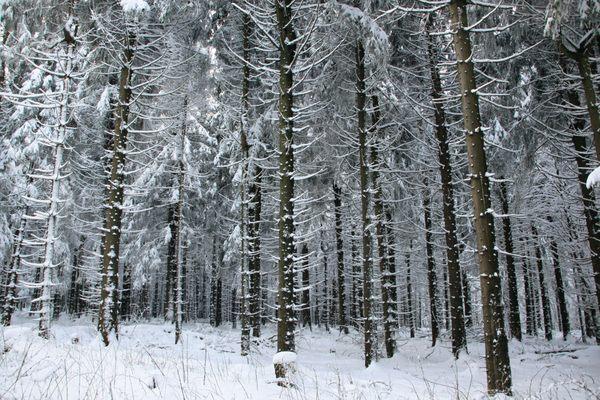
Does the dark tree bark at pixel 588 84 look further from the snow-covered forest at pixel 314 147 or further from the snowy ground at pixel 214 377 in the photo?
the snowy ground at pixel 214 377

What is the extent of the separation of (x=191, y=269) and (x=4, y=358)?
29086 millimetres

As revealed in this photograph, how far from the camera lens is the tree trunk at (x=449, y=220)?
11.8m

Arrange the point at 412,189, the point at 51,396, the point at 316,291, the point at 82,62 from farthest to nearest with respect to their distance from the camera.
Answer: the point at 316,291 → the point at 412,189 → the point at 82,62 → the point at 51,396

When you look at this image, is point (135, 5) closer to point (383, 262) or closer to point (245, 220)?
point (245, 220)

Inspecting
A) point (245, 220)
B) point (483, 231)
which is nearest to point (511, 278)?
point (245, 220)

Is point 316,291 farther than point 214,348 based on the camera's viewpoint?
Yes

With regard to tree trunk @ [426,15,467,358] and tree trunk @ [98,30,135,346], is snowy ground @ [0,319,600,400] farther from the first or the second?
tree trunk @ [98,30,135,346]

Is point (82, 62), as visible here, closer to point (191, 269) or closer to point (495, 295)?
point (495, 295)

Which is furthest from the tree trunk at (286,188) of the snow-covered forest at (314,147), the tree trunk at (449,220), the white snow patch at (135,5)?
the tree trunk at (449,220)

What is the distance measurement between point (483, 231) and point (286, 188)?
357cm

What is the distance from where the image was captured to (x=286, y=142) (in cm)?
786

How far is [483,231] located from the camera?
6441 mm

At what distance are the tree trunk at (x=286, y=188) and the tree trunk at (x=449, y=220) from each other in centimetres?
512

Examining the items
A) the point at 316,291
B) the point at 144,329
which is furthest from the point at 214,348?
the point at 316,291
